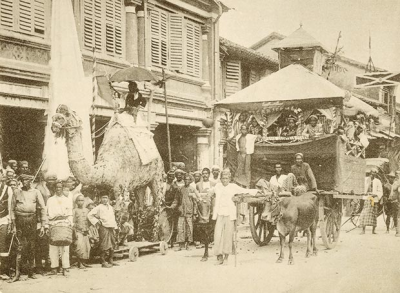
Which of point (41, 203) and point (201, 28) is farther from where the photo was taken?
point (201, 28)

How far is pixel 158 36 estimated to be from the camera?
11648 millimetres

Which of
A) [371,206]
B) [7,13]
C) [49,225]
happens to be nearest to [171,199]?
[49,225]

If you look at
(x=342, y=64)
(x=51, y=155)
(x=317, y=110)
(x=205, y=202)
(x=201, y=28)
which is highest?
(x=201, y=28)

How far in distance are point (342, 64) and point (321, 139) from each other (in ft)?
3.73

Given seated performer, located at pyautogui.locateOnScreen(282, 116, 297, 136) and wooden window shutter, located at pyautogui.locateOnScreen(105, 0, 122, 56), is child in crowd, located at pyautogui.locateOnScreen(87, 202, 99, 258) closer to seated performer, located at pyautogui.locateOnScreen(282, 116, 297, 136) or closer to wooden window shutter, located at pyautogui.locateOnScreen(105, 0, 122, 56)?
seated performer, located at pyautogui.locateOnScreen(282, 116, 297, 136)

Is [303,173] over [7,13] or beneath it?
beneath

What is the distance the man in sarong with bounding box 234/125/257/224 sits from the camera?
378 inches

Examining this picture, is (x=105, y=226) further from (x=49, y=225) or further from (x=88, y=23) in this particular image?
(x=88, y=23)

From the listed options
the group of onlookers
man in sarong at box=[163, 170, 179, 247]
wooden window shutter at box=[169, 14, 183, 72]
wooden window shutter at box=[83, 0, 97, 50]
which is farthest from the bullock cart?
wooden window shutter at box=[169, 14, 183, 72]

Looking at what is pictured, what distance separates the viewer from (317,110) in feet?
30.0

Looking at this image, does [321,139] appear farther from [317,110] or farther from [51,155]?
[51,155]

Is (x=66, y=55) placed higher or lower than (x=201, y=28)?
lower

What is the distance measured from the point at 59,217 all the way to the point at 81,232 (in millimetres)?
631

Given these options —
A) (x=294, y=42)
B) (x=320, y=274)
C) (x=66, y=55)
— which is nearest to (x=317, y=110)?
(x=294, y=42)
